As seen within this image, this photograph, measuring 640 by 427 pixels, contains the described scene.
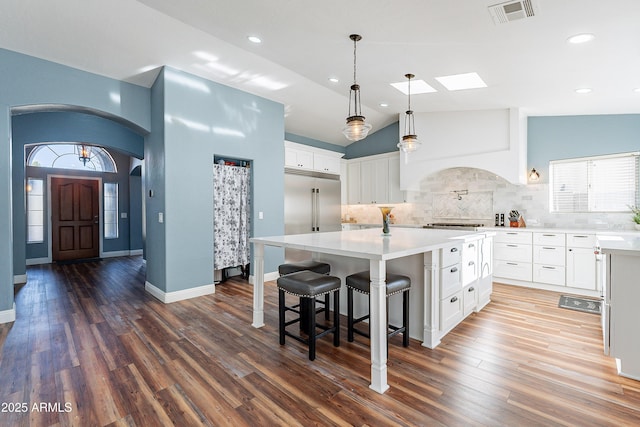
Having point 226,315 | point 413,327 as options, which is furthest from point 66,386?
point 413,327

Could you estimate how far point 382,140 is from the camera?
6.68 m

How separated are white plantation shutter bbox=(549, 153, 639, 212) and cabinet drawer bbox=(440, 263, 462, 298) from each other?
3.13 m

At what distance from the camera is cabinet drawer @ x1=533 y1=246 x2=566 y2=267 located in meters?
Result: 4.23

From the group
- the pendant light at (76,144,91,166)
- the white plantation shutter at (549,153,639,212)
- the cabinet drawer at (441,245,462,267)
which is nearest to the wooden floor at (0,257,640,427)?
the cabinet drawer at (441,245,462,267)

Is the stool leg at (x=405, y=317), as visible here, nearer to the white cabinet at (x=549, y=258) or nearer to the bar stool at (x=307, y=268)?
the bar stool at (x=307, y=268)

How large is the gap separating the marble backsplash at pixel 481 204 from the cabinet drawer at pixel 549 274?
0.79m

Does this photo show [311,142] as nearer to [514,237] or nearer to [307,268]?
[514,237]

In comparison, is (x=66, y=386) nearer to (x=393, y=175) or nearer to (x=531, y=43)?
(x=531, y=43)

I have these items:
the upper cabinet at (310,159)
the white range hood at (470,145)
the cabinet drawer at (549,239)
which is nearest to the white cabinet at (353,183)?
the upper cabinet at (310,159)

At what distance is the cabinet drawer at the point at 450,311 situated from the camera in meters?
2.61

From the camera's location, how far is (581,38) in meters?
2.60

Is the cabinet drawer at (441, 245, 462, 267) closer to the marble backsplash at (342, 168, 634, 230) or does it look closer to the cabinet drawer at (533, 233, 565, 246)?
the cabinet drawer at (533, 233, 565, 246)

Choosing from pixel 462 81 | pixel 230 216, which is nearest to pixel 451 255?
pixel 462 81

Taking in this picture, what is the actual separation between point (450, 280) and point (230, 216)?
3228 millimetres
